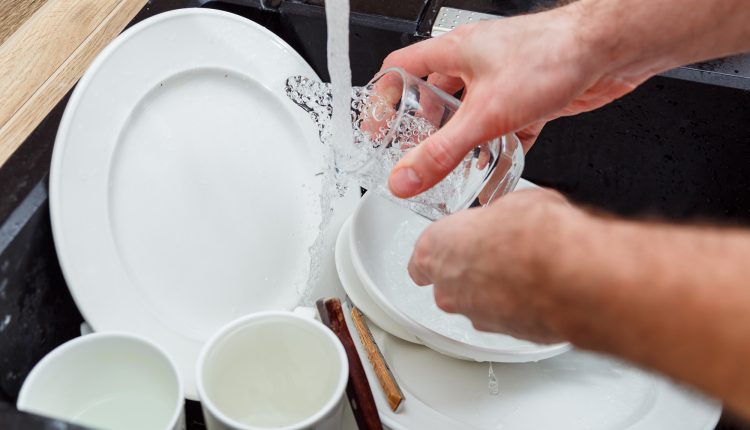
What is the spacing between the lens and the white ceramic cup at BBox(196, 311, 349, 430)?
59 centimetres

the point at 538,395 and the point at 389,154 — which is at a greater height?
the point at 389,154

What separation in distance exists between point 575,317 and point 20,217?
0.48 m

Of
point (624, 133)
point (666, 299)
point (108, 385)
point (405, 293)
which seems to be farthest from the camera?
point (624, 133)

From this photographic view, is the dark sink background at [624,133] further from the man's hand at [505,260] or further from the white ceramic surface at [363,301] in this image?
the man's hand at [505,260]

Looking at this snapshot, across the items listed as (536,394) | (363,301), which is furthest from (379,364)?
(536,394)

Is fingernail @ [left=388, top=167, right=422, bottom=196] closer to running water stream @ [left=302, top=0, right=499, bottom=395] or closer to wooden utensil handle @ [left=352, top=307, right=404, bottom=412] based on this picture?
running water stream @ [left=302, top=0, right=499, bottom=395]

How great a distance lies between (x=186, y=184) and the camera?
Answer: 782 mm

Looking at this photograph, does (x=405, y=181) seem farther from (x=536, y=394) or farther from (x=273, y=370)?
(x=536, y=394)

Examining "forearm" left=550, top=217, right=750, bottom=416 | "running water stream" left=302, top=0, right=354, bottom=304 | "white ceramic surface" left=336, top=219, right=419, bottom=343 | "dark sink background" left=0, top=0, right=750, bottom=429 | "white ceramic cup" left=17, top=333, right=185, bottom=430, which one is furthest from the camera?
"dark sink background" left=0, top=0, right=750, bottom=429

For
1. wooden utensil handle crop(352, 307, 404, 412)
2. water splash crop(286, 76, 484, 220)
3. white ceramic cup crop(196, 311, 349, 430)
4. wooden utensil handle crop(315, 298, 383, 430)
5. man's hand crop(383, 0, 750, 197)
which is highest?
man's hand crop(383, 0, 750, 197)

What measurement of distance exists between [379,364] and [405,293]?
0.13 metres

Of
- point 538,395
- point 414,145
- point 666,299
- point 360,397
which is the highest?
point 666,299

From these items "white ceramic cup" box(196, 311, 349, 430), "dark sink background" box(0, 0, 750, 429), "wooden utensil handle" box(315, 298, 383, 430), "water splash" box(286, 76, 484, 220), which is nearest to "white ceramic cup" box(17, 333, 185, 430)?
"white ceramic cup" box(196, 311, 349, 430)

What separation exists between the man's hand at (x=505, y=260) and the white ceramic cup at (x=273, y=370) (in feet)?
0.38
